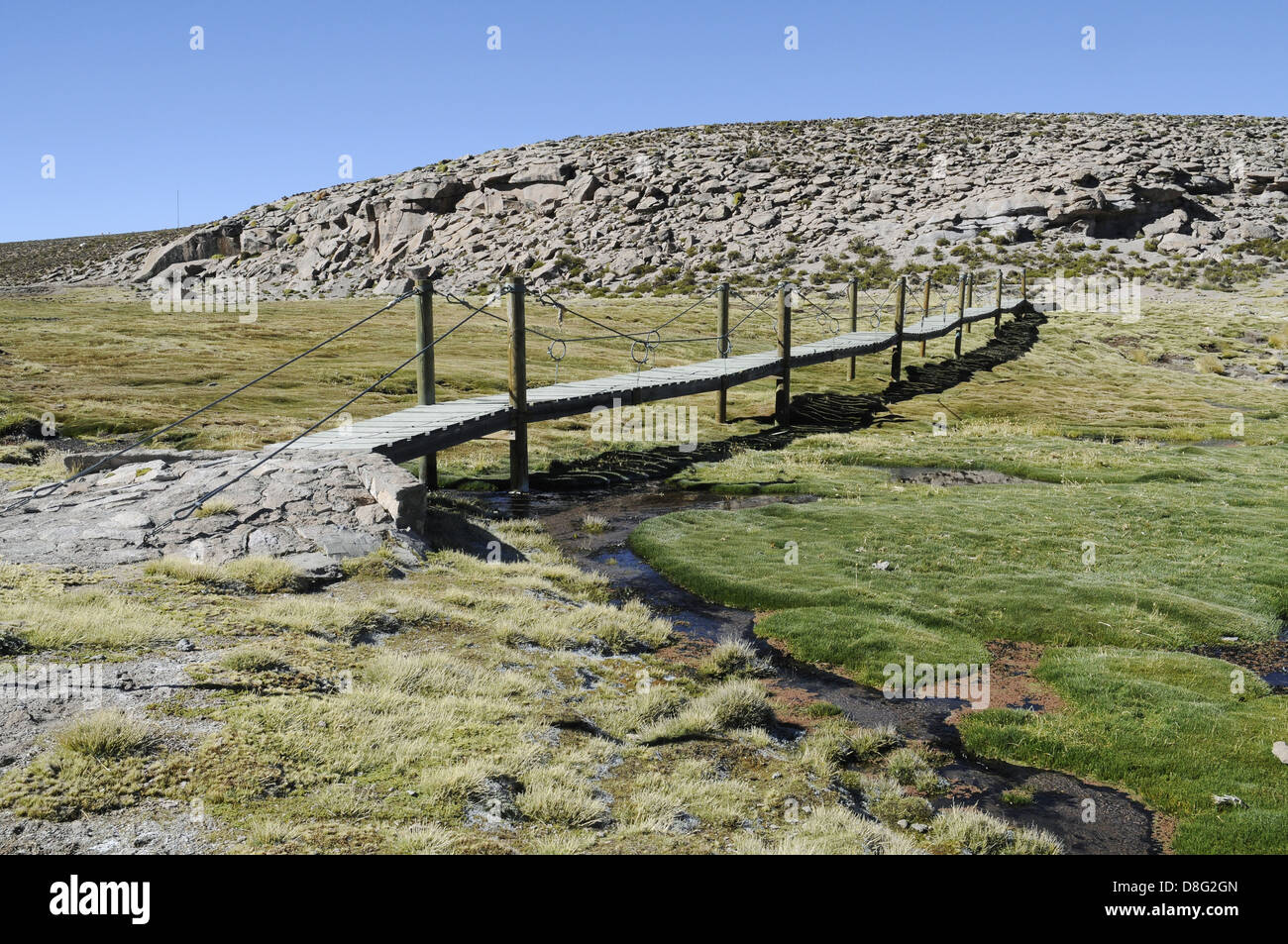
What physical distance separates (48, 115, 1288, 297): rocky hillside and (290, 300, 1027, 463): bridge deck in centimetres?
3142

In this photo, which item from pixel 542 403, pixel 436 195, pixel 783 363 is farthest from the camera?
pixel 436 195

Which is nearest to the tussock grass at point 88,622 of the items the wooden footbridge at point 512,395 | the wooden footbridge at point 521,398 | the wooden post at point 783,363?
the wooden footbridge at point 512,395

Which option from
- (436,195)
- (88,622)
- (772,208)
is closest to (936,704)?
(88,622)

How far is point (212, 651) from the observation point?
705cm

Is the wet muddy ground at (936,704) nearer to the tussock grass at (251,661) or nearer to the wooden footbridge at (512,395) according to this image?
the wooden footbridge at (512,395)

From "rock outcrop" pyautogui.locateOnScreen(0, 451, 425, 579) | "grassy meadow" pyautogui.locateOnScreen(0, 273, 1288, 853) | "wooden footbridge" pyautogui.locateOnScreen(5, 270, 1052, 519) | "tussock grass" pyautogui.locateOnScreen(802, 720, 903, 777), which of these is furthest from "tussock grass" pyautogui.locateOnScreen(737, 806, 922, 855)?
"wooden footbridge" pyautogui.locateOnScreen(5, 270, 1052, 519)

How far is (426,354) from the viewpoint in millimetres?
15586

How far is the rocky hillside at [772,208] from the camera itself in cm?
6031

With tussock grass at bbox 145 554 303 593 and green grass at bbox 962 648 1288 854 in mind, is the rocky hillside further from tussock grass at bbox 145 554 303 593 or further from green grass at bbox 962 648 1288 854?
tussock grass at bbox 145 554 303 593

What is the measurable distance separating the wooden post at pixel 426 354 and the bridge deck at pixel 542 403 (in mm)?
411

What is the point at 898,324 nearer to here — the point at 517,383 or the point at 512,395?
the point at 517,383

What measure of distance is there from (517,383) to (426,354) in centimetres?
168

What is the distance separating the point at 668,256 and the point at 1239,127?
188 ft

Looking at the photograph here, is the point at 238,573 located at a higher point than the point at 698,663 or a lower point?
higher
